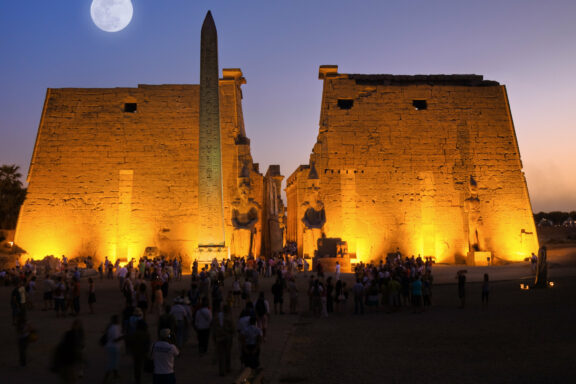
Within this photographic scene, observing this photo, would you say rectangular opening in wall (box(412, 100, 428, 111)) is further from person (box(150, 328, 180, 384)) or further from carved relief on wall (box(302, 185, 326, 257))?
person (box(150, 328, 180, 384))

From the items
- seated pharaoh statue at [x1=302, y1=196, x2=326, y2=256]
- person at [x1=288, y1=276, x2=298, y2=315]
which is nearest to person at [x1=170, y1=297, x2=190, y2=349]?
person at [x1=288, y1=276, x2=298, y2=315]

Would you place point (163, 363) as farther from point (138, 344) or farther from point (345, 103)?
point (345, 103)

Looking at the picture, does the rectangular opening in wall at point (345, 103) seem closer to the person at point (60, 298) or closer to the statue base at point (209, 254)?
the statue base at point (209, 254)

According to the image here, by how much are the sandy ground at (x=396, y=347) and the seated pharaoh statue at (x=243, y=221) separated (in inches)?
298

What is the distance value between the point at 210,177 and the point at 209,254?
2.45 meters

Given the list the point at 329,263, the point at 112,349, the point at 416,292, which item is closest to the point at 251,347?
the point at 112,349

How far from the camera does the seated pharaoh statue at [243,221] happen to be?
1784 cm

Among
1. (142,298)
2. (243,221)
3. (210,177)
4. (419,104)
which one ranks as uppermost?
(419,104)

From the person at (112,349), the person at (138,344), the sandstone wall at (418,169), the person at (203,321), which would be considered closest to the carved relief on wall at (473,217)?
the sandstone wall at (418,169)

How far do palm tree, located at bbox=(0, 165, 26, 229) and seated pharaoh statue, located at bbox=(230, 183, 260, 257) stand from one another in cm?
1450

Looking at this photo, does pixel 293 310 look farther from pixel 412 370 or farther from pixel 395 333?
pixel 412 370

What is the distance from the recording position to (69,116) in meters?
20.8

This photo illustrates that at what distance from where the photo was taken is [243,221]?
18.0 metres

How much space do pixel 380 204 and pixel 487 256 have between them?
4612 mm
